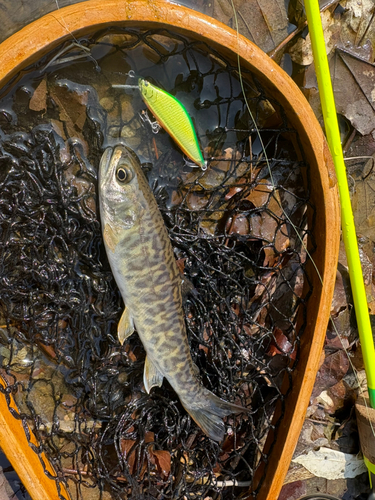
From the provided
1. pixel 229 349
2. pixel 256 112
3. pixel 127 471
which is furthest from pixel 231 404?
pixel 256 112

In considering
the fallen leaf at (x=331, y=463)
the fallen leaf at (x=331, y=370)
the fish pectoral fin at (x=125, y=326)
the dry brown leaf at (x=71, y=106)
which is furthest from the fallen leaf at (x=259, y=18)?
the fallen leaf at (x=331, y=463)

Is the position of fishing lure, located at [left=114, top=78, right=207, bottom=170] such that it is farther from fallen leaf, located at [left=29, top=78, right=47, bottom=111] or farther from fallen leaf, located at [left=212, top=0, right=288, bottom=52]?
fallen leaf, located at [left=212, top=0, right=288, bottom=52]

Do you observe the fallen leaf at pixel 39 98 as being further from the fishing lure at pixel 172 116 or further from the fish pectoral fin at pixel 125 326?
the fish pectoral fin at pixel 125 326

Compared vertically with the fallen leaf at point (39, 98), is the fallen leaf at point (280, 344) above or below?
below

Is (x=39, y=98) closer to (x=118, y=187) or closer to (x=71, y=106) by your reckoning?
(x=71, y=106)

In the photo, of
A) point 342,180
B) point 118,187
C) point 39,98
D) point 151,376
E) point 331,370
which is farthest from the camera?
point 331,370

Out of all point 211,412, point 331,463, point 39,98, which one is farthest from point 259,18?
point 331,463
